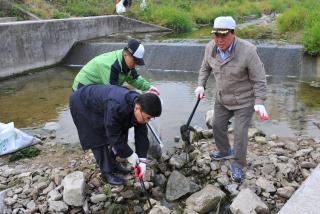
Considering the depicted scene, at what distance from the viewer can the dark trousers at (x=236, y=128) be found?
4.14 m

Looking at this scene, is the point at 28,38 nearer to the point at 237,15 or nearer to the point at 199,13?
the point at 199,13

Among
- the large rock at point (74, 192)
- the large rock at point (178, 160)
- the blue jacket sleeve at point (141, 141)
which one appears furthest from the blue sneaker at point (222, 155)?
the large rock at point (74, 192)

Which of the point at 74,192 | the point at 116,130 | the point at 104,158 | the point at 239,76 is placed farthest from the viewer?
the point at 104,158

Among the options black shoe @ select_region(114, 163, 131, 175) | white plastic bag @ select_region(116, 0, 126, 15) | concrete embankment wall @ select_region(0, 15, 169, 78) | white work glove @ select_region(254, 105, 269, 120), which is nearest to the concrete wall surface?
white work glove @ select_region(254, 105, 269, 120)

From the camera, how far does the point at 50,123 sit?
21.6 feet

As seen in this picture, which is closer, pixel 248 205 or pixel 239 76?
pixel 248 205

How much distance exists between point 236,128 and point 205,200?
2.69ft

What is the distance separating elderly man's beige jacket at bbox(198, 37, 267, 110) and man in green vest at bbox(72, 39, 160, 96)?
0.68 m

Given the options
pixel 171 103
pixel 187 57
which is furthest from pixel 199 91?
pixel 187 57

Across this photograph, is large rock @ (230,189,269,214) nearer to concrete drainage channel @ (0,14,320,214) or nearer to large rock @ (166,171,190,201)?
large rock @ (166,171,190,201)

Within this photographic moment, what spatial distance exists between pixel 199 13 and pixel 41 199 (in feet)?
59.8

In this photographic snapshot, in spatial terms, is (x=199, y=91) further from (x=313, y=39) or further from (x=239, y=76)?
(x=313, y=39)

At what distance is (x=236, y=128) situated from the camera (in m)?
4.20

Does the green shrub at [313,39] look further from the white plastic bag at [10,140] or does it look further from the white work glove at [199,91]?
the white plastic bag at [10,140]
